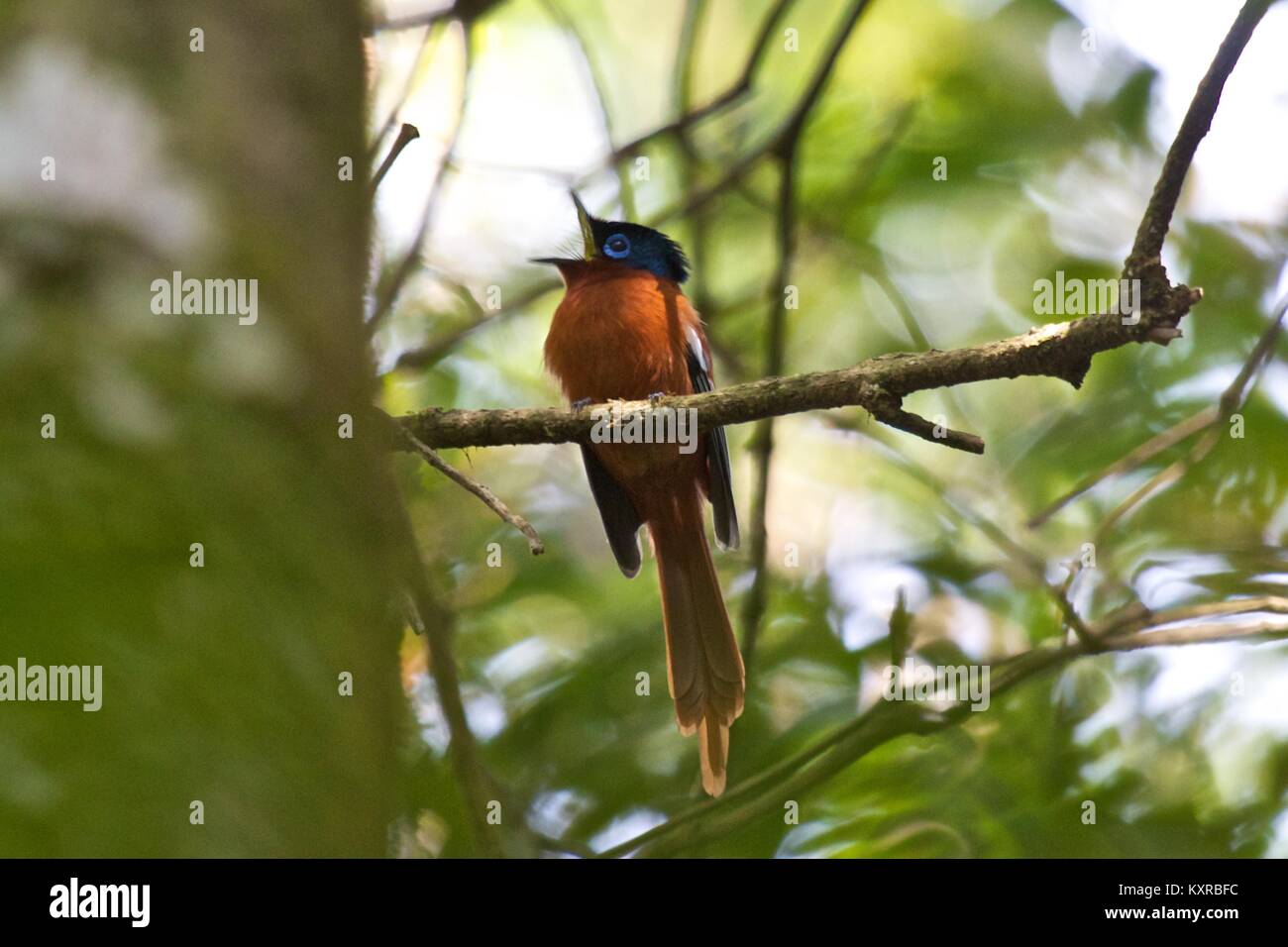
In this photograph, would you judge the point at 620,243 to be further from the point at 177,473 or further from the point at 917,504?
the point at 177,473

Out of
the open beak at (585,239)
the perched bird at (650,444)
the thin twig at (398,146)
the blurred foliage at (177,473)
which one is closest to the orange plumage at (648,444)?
the perched bird at (650,444)

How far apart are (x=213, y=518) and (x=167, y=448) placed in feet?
0.36

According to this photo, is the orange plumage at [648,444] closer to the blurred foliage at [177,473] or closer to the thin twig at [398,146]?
the thin twig at [398,146]

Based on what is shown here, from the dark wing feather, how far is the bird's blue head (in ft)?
3.33

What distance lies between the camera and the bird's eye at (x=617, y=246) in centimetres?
557

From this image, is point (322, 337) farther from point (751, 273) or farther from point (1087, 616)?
point (751, 273)

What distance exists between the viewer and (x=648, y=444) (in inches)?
190

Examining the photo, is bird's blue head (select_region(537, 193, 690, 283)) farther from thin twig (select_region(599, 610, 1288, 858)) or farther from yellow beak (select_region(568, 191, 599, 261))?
thin twig (select_region(599, 610, 1288, 858))

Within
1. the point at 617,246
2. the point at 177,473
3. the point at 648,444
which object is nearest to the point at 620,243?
the point at 617,246

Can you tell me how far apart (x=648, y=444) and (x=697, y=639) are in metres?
0.87

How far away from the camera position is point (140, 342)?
59.3 inches

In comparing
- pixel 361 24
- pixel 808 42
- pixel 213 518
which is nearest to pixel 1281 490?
pixel 808 42

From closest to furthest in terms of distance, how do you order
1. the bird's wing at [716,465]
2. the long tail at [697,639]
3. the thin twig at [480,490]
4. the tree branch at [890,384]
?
the tree branch at [890,384] < the thin twig at [480,490] < the long tail at [697,639] < the bird's wing at [716,465]

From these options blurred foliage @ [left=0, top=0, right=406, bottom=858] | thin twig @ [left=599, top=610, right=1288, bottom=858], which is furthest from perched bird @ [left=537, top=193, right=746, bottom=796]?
blurred foliage @ [left=0, top=0, right=406, bottom=858]
